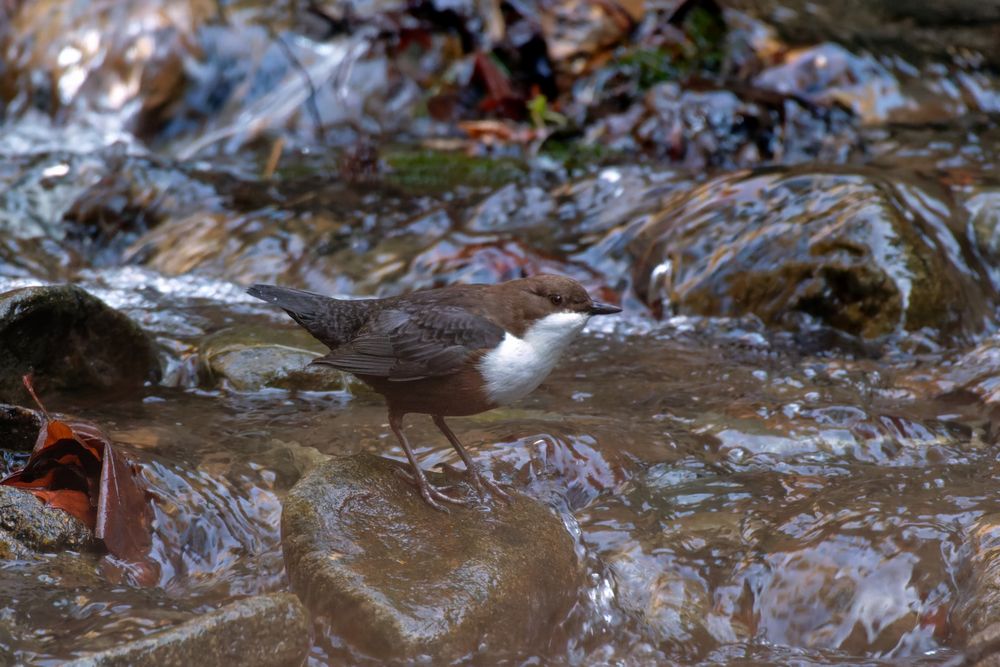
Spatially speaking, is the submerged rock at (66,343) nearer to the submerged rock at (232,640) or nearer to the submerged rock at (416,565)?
the submerged rock at (416,565)

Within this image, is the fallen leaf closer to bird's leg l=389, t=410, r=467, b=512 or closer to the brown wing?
the brown wing

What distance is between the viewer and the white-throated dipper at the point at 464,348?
3.48 m

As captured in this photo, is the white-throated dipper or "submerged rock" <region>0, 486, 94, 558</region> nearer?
"submerged rock" <region>0, 486, 94, 558</region>

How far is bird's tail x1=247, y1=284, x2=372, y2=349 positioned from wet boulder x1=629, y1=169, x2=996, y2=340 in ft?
8.29

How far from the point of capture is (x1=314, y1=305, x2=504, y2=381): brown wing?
3.51 meters

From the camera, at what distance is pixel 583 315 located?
3.63 meters

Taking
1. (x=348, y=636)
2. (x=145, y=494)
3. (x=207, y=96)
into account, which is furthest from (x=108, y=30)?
(x=348, y=636)

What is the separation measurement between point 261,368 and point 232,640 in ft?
6.97

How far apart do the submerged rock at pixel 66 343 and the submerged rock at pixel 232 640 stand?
1901 millimetres

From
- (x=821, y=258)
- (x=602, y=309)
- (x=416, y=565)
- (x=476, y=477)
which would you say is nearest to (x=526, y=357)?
(x=602, y=309)

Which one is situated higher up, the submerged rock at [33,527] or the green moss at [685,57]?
the green moss at [685,57]

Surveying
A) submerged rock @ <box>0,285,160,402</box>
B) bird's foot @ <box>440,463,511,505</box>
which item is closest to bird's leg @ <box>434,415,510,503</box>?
bird's foot @ <box>440,463,511,505</box>

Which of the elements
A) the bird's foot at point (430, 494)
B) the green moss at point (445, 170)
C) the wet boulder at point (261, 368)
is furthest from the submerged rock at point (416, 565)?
the green moss at point (445, 170)

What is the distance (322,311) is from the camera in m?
3.91
